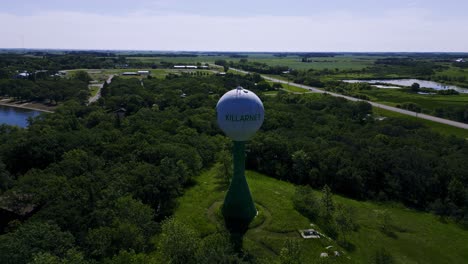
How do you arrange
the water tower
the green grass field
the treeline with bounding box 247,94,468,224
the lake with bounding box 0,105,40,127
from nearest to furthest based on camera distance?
1. the water tower
2. the treeline with bounding box 247,94,468,224
3. the lake with bounding box 0,105,40,127
4. the green grass field

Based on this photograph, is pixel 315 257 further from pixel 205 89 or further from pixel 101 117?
pixel 205 89

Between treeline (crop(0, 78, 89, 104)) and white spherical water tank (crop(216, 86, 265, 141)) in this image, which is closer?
white spherical water tank (crop(216, 86, 265, 141))

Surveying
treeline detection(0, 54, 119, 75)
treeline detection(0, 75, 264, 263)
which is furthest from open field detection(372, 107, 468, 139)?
treeline detection(0, 54, 119, 75)

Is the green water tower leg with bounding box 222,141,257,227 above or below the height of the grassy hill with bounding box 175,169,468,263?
above

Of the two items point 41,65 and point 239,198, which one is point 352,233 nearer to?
point 239,198

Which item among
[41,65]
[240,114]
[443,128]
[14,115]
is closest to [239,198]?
[240,114]

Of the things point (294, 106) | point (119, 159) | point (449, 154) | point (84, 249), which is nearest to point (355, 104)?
point (294, 106)

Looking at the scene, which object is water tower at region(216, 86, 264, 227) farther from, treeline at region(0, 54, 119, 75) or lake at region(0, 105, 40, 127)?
treeline at region(0, 54, 119, 75)

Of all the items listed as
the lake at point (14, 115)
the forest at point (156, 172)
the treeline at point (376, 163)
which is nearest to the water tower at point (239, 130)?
the forest at point (156, 172)
